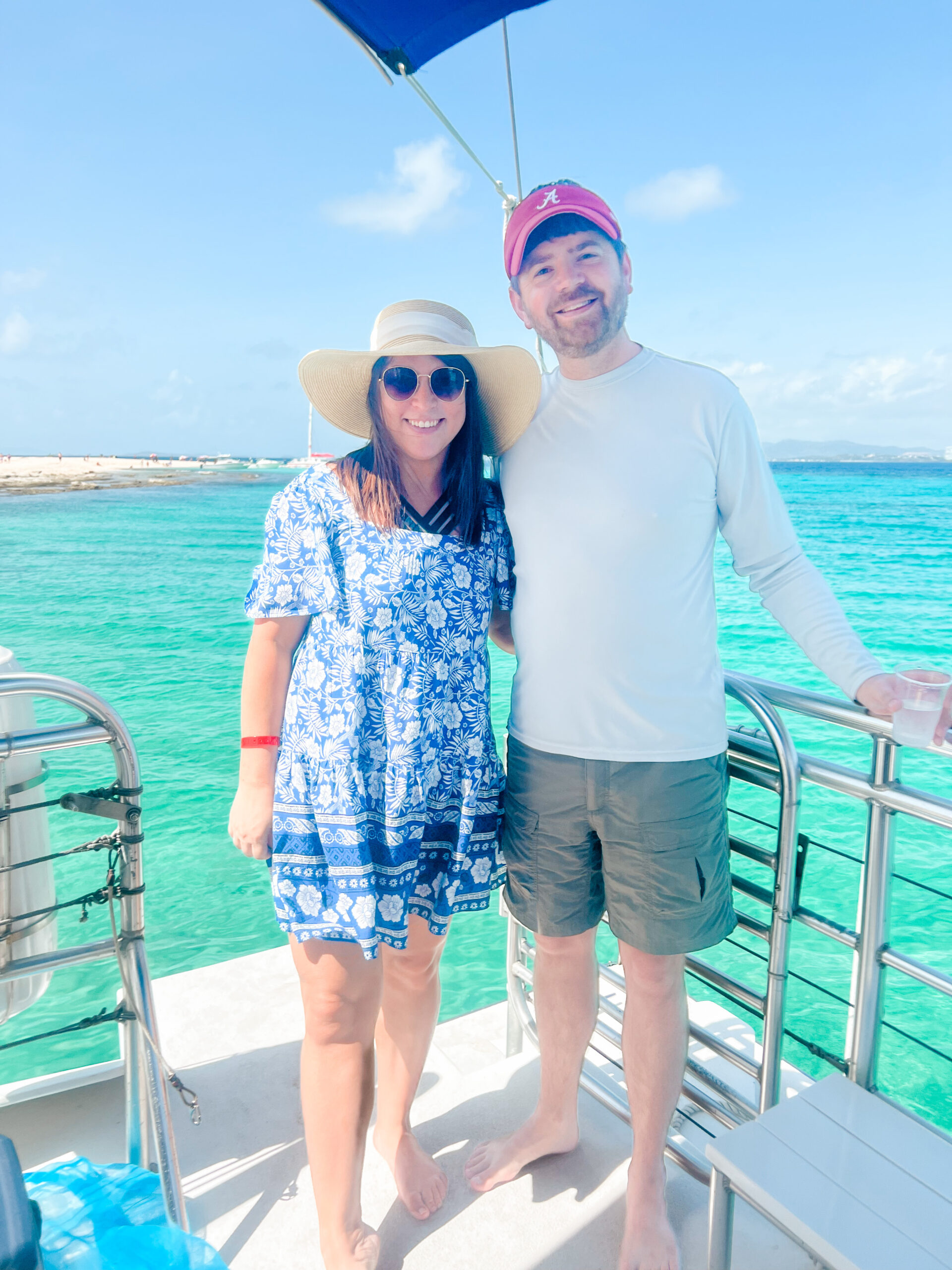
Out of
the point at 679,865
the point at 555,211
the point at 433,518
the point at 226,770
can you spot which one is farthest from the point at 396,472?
the point at 226,770

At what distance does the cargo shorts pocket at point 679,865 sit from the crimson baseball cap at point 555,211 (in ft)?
3.79

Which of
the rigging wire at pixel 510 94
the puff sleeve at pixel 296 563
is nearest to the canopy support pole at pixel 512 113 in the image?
the rigging wire at pixel 510 94

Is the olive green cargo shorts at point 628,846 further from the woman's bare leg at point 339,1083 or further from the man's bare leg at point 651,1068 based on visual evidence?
the woman's bare leg at point 339,1083

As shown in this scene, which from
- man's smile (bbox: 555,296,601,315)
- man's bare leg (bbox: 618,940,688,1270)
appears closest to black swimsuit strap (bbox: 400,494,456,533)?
man's smile (bbox: 555,296,601,315)

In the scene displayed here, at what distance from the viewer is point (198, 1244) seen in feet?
3.51

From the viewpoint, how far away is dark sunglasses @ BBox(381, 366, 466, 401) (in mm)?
1534

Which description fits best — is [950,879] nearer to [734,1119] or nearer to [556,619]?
[734,1119]

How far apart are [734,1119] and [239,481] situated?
5445 centimetres

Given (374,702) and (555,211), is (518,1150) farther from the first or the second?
(555,211)

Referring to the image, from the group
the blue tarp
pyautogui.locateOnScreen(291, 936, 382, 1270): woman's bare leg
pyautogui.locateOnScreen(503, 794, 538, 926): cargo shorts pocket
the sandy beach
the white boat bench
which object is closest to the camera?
the white boat bench

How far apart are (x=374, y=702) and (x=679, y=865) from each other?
2.12 feet

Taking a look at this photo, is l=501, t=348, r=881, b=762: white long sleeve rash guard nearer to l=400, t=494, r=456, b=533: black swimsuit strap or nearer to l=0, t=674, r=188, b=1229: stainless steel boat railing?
l=400, t=494, r=456, b=533: black swimsuit strap

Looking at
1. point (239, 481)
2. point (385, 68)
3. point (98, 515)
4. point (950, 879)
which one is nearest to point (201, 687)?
point (950, 879)

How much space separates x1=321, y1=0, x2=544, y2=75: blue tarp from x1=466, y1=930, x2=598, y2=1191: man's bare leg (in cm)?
223
